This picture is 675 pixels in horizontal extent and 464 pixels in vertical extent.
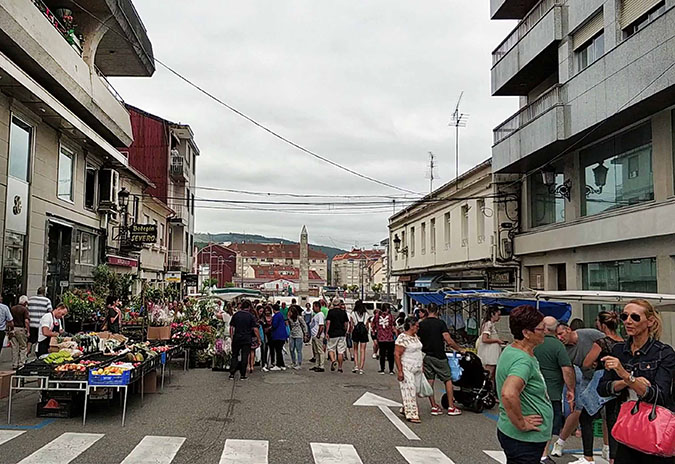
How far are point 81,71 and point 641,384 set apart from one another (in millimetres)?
19472

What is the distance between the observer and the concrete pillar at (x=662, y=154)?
14492mm

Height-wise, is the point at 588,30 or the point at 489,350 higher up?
the point at 588,30

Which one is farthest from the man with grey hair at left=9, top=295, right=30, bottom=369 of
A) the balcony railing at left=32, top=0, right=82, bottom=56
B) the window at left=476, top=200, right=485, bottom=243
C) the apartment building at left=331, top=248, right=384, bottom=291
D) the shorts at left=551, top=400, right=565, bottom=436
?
the apartment building at left=331, top=248, right=384, bottom=291

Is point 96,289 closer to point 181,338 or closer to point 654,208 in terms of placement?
point 181,338

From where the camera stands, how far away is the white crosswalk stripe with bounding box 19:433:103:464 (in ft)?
24.5

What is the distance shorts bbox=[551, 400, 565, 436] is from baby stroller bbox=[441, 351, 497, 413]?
9.79 feet

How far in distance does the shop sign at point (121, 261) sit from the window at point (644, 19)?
20499 millimetres

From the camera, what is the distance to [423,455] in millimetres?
8281

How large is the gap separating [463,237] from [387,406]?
709 inches

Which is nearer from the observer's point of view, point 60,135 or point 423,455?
point 423,455

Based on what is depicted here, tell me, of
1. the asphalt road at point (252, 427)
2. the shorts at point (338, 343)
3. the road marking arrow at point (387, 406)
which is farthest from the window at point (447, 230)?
the road marking arrow at point (387, 406)

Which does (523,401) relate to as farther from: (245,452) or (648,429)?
(245,452)

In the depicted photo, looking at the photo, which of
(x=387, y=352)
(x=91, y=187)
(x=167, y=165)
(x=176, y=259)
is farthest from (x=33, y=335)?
(x=176, y=259)

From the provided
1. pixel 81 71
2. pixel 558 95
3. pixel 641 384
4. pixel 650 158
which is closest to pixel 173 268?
pixel 81 71
